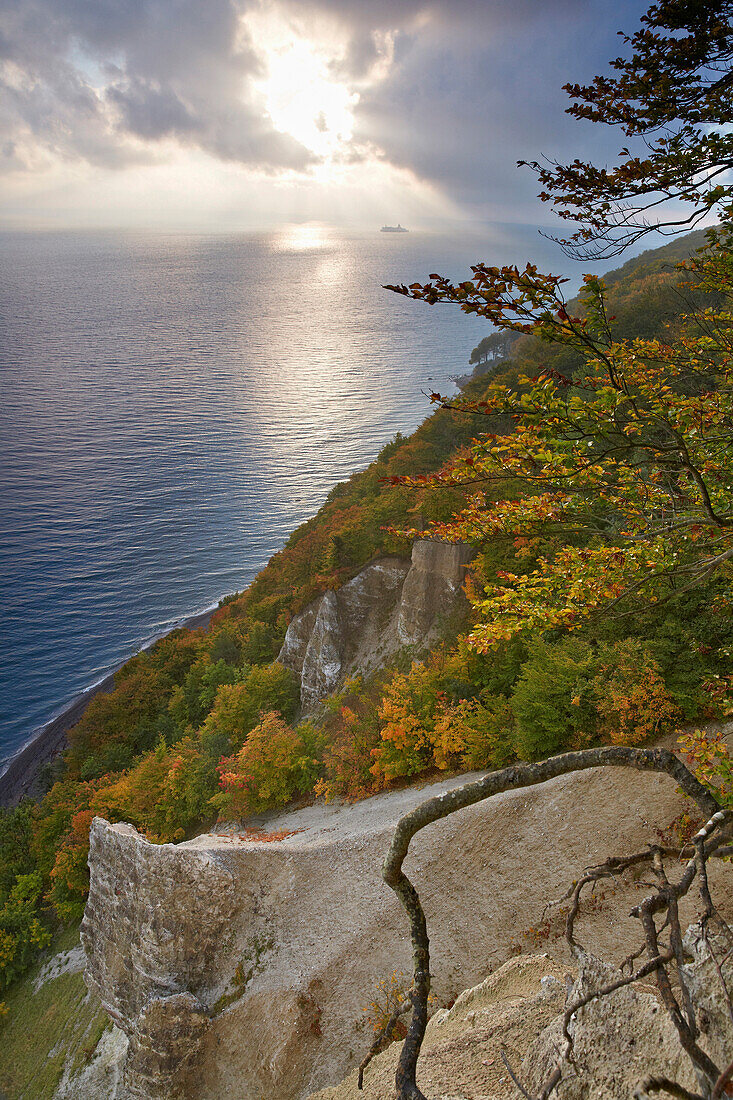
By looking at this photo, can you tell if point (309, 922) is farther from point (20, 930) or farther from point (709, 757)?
point (20, 930)

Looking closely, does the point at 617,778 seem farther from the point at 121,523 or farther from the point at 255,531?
the point at 121,523

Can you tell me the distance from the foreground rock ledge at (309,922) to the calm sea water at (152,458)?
101 feet

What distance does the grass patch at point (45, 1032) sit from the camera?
65.3ft

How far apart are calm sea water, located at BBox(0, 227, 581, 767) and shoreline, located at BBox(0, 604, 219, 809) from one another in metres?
0.91

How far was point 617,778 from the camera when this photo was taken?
13.3 m

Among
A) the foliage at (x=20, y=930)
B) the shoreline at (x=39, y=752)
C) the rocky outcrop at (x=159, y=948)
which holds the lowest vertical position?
the foliage at (x=20, y=930)

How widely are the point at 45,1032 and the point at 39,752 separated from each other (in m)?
20.8

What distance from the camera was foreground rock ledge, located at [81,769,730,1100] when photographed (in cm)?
1247

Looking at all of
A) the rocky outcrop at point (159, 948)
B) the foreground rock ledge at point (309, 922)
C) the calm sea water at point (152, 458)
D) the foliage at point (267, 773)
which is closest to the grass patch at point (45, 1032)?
the foreground rock ledge at point (309, 922)

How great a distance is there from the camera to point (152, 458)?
76688mm

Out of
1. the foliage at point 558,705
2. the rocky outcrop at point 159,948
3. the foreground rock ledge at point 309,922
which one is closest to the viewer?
the foreground rock ledge at point 309,922

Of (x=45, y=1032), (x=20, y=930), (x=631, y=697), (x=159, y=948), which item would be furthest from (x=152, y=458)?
(x=631, y=697)

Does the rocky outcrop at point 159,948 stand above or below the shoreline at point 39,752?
above

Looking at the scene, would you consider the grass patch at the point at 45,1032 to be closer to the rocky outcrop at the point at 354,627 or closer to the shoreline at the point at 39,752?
the shoreline at the point at 39,752
